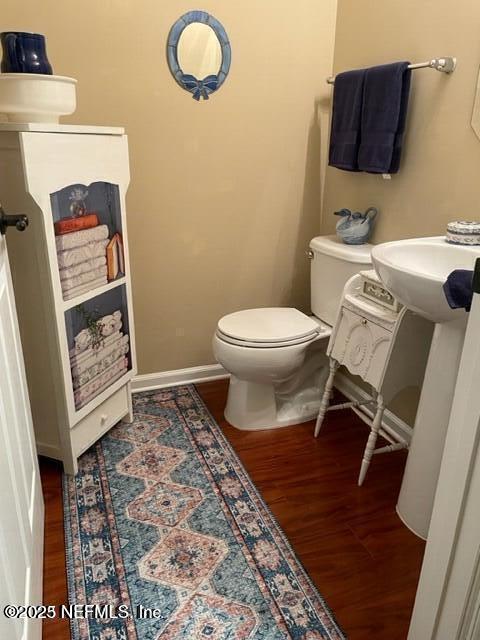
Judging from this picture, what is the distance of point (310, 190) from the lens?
8.16ft

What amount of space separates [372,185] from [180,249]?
91cm

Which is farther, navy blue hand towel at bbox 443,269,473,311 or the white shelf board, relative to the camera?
the white shelf board

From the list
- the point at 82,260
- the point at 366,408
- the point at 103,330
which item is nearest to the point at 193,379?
the point at 103,330

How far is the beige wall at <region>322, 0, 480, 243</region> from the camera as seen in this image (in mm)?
1620

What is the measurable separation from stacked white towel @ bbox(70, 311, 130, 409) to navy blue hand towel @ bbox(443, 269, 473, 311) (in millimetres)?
1271

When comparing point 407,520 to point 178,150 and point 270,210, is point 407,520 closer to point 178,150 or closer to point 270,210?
point 270,210

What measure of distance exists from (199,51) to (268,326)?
1196 mm

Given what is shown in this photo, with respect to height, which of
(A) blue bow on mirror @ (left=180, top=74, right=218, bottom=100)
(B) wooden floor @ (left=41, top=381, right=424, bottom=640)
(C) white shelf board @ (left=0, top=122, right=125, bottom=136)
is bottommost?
(B) wooden floor @ (left=41, top=381, right=424, bottom=640)

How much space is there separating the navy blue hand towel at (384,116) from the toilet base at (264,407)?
3.34ft

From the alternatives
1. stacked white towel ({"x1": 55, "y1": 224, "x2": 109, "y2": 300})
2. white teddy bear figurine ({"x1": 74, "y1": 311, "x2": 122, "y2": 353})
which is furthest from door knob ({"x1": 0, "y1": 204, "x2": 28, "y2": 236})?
white teddy bear figurine ({"x1": 74, "y1": 311, "x2": 122, "y2": 353})

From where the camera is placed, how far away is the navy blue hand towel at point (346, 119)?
78.8 inches

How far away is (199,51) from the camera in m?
2.09

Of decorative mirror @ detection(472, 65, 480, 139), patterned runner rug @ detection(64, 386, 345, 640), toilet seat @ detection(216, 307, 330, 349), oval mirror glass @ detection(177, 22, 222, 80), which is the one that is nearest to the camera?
patterned runner rug @ detection(64, 386, 345, 640)

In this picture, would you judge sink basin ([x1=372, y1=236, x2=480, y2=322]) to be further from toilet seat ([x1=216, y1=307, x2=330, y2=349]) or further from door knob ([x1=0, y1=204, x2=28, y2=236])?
door knob ([x1=0, y1=204, x2=28, y2=236])
